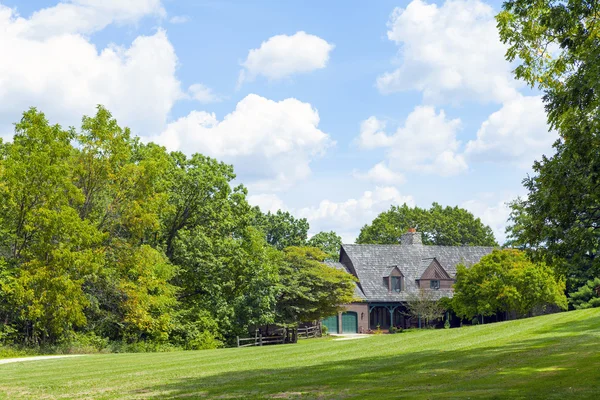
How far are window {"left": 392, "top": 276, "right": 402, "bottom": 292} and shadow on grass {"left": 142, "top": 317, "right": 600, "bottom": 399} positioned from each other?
44.0 metres

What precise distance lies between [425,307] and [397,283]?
268 inches

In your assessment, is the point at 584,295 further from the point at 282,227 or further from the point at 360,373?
the point at 360,373

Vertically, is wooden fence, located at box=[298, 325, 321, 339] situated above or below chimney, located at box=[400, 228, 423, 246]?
below

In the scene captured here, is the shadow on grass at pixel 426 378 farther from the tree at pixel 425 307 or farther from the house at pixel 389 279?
the house at pixel 389 279

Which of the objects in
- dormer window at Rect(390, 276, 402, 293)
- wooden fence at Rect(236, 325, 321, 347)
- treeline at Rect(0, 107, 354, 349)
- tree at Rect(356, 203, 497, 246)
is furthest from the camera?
tree at Rect(356, 203, 497, 246)

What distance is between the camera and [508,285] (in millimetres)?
49219

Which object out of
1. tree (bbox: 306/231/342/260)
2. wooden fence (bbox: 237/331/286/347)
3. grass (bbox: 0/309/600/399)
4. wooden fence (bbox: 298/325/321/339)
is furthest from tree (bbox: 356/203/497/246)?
grass (bbox: 0/309/600/399)

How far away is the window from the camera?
66812 millimetres

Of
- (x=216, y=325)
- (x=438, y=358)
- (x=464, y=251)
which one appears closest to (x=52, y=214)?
(x=216, y=325)

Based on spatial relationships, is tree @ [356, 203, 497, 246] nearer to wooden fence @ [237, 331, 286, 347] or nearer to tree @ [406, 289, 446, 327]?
tree @ [406, 289, 446, 327]

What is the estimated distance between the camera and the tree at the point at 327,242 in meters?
79.5

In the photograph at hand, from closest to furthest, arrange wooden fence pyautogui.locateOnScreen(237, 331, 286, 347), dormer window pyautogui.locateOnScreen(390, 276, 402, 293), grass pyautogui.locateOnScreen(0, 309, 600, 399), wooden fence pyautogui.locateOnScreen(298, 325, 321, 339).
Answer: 1. grass pyautogui.locateOnScreen(0, 309, 600, 399)
2. wooden fence pyautogui.locateOnScreen(237, 331, 286, 347)
3. wooden fence pyautogui.locateOnScreen(298, 325, 321, 339)
4. dormer window pyautogui.locateOnScreen(390, 276, 402, 293)

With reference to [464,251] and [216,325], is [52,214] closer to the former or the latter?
[216,325]

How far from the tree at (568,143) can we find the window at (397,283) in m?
49.3
